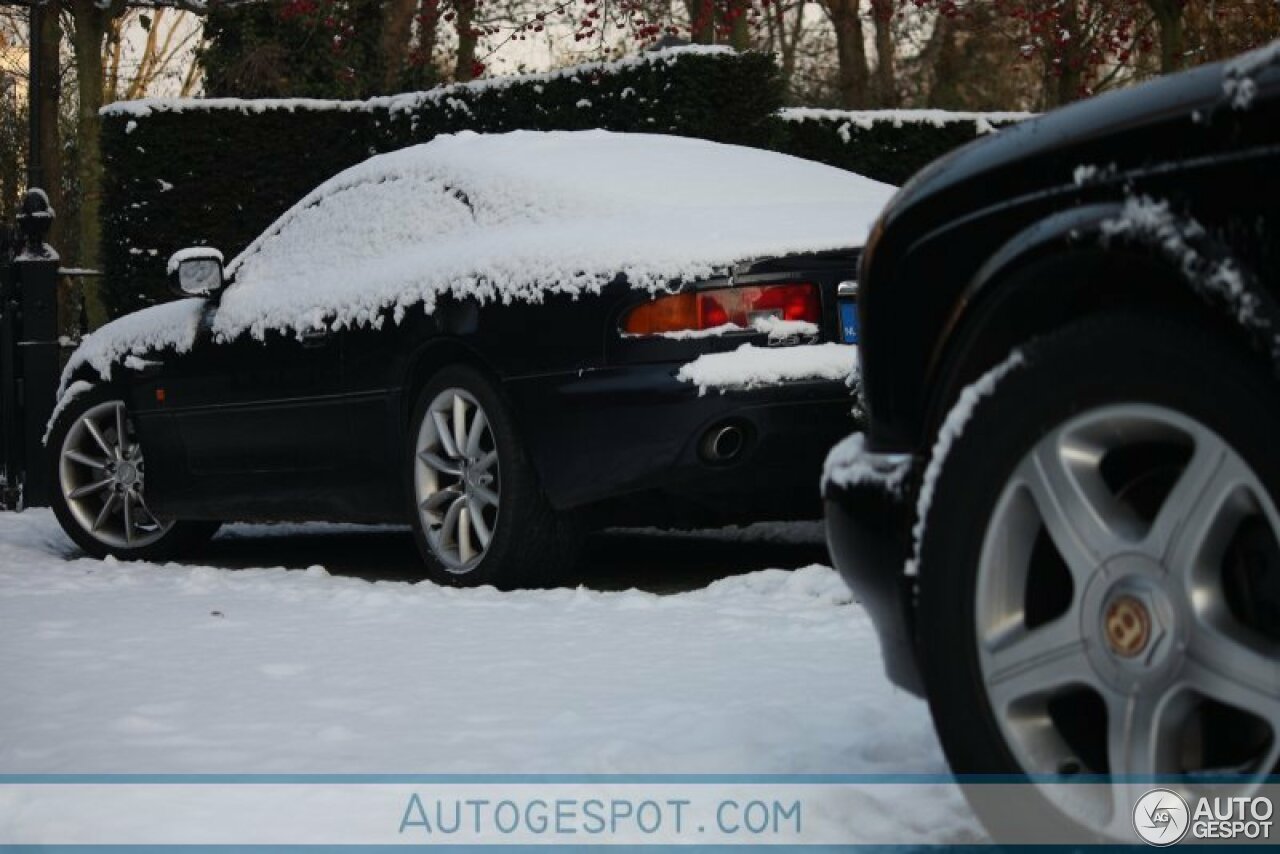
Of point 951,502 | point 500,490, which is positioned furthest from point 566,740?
point 500,490

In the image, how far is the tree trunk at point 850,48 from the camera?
965 inches

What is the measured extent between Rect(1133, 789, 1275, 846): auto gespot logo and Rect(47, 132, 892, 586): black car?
3.46 meters

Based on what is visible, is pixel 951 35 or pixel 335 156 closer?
pixel 335 156

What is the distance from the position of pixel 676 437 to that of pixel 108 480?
3.42 metres

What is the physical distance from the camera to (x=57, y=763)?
4066 millimetres

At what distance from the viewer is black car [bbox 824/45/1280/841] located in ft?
8.54

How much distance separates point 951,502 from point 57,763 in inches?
79.8

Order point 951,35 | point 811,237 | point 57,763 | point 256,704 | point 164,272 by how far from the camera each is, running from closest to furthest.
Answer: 1. point 57,763
2. point 256,704
3. point 811,237
4. point 164,272
5. point 951,35

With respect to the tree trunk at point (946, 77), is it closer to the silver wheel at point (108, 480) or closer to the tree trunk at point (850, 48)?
the tree trunk at point (850, 48)

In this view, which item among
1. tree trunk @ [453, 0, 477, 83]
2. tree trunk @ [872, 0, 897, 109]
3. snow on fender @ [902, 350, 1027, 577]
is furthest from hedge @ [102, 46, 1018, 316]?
tree trunk @ [872, 0, 897, 109]

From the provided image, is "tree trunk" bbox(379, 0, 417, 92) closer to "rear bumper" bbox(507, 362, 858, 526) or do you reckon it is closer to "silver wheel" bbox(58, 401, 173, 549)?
"silver wheel" bbox(58, 401, 173, 549)

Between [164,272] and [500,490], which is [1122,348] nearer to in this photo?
[500,490]

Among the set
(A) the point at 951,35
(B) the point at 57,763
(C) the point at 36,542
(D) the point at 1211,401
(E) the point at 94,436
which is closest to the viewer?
(D) the point at 1211,401

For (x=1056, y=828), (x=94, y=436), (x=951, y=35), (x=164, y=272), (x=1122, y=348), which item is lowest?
(x=1056, y=828)
